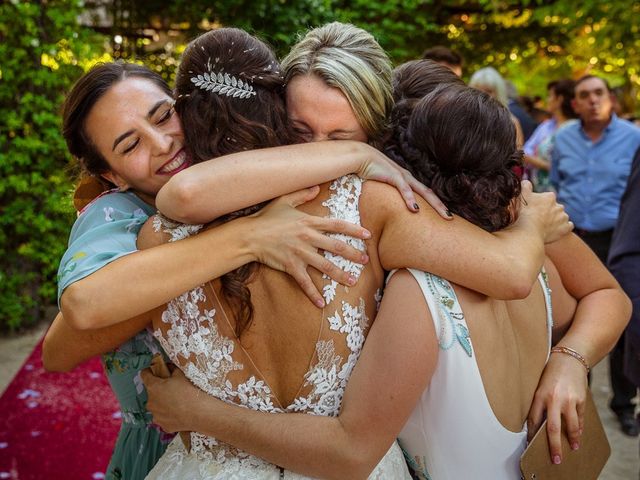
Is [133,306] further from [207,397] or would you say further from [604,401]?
[604,401]

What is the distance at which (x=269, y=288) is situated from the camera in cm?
145

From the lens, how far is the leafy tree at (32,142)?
19.4ft

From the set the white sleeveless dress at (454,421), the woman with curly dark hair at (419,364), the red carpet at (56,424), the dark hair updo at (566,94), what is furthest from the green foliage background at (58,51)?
the white sleeveless dress at (454,421)

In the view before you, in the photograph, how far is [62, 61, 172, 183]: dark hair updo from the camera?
72.7 inches

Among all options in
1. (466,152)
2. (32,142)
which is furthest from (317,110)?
(32,142)

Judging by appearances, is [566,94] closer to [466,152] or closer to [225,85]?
[466,152]

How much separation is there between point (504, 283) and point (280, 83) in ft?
2.15

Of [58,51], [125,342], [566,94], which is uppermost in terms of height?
[125,342]

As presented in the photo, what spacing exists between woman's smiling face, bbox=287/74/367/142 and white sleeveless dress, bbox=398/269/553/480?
383mm

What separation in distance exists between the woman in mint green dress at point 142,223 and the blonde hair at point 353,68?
12 centimetres

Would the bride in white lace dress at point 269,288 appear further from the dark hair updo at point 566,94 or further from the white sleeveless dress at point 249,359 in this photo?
the dark hair updo at point 566,94

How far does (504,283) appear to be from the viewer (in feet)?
4.67

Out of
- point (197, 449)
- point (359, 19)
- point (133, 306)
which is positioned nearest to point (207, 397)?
point (197, 449)

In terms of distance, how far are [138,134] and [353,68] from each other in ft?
2.01
